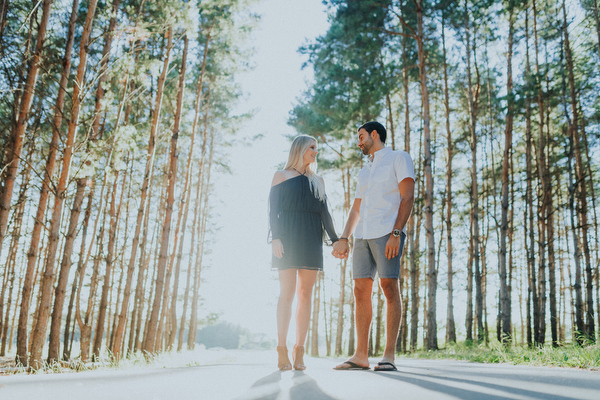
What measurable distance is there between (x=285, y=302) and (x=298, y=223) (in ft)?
2.31

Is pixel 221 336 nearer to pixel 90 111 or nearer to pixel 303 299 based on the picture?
pixel 90 111

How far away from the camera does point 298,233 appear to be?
3668 mm

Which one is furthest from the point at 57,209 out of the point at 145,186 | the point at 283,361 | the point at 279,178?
the point at 283,361

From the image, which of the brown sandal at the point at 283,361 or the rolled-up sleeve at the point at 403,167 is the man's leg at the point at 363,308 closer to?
the brown sandal at the point at 283,361

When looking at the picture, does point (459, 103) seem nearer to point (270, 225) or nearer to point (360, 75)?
point (360, 75)

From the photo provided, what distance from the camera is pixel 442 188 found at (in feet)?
69.1

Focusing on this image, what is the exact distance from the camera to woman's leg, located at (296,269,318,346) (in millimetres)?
3576

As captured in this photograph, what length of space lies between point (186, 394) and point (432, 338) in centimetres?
1045

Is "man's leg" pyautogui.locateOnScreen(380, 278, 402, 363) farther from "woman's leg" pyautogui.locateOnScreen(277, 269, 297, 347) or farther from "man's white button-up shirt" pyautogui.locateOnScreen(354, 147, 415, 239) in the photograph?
"woman's leg" pyautogui.locateOnScreen(277, 269, 297, 347)

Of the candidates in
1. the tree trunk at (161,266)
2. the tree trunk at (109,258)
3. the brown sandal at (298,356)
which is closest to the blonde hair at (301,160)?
the brown sandal at (298,356)

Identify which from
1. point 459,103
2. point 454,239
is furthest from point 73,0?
point 454,239

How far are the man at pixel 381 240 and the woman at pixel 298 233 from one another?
0.93 ft

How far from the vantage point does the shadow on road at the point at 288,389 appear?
5.74 feet

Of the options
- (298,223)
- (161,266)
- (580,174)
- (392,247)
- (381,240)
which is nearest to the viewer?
(392,247)
